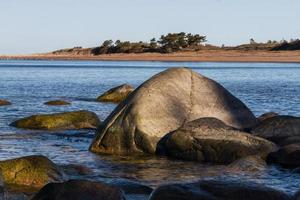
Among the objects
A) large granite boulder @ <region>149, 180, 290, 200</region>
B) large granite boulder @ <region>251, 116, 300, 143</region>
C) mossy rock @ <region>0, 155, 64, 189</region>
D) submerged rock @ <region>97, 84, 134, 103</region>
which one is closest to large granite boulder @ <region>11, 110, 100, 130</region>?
large granite boulder @ <region>251, 116, 300, 143</region>

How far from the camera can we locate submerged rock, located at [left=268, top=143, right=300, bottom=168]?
14469 mm

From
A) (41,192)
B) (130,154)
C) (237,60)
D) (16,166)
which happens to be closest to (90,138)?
(130,154)

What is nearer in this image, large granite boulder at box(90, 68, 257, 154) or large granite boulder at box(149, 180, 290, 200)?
large granite boulder at box(149, 180, 290, 200)

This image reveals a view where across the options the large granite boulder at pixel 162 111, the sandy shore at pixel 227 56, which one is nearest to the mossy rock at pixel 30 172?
the large granite boulder at pixel 162 111

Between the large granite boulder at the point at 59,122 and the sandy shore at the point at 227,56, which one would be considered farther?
the sandy shore at the point at 227,56

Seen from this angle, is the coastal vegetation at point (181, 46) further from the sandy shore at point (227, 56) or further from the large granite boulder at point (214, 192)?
the large granite boulder at point (214, 192)

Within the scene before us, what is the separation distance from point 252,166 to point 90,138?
6.35 m

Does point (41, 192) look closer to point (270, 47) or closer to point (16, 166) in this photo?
point (16, 166)

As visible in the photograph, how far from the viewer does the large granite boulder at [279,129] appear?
1625cm

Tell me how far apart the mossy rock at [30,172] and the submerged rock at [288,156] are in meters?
5.16

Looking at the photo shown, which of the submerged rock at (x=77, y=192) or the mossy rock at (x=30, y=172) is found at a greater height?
the submerged rock at (x=77, y=192)

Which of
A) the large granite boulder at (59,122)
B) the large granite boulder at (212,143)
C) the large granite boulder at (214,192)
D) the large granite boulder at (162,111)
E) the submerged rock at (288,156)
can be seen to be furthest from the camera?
the large granite boulder at (59,122)

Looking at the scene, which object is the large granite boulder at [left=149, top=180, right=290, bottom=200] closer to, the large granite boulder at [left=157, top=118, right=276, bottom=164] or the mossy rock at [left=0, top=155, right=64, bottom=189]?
the mossy rock at [left=0, top=155, right=64, bottom=189]

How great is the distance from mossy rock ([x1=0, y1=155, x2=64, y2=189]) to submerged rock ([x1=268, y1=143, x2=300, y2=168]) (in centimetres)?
516
